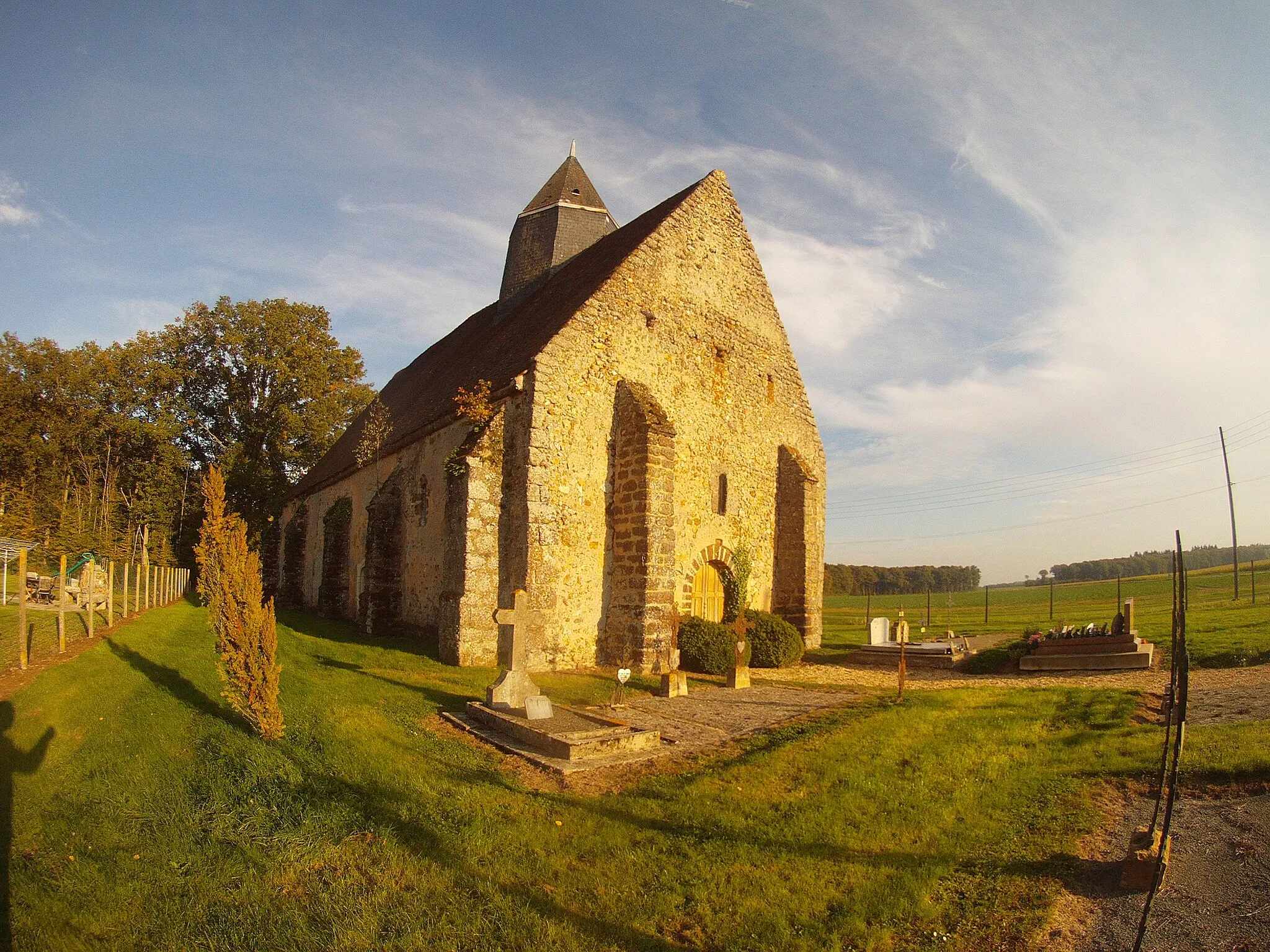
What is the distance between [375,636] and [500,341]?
24.3 ft

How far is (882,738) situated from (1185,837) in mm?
3092

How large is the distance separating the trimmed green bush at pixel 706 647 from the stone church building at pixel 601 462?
772 millimetres

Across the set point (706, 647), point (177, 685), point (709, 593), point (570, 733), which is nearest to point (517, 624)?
point (570, 733)

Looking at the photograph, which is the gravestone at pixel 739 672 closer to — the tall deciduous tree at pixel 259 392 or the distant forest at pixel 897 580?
the tall deciduous tree at pixel 259 392

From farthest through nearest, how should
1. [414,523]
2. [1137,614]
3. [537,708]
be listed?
[1137,614], [414,523], [537,708]

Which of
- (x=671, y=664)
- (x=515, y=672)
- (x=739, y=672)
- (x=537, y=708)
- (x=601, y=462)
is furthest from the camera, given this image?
(x=601, y=462)

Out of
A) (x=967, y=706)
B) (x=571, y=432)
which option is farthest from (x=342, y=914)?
Answer: (x=571, y=432)

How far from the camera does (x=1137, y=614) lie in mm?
23609

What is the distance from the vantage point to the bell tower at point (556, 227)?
20.5 metres

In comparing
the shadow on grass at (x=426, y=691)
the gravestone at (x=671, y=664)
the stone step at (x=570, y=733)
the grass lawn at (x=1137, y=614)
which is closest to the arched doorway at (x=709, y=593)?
the gravestone at (x=671, y=664)

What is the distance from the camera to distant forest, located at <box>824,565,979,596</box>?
209 feet

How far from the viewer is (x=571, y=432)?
13234 mm

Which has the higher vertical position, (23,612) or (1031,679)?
(23,612)

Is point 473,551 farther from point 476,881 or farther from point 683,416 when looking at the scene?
point 476,881
